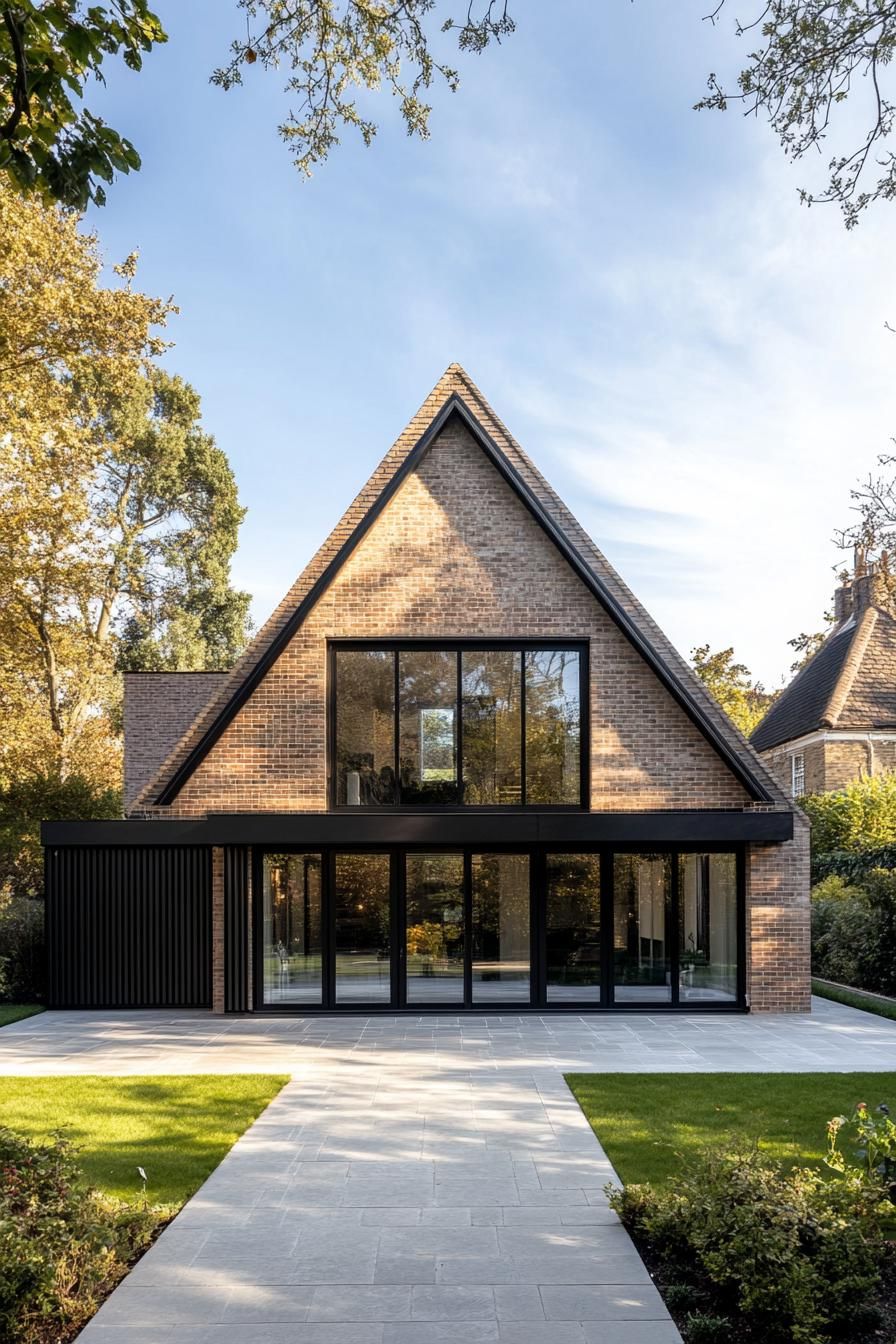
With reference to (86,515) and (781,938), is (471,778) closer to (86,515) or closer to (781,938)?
(781,938)

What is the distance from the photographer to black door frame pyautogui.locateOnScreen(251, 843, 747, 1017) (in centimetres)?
1333

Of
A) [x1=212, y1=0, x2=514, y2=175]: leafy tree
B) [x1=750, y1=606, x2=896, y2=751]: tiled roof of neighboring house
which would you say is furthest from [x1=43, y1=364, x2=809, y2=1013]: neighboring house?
[x1=750, y1=606, x2=896, y2=751]: tiled roof of neighboring house

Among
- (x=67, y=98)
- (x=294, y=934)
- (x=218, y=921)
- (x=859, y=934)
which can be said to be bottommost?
(x=859, y=934)

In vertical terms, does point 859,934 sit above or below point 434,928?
below

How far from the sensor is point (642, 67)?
6.93 meters

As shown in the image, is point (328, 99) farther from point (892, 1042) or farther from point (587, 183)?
point (892, 1042)

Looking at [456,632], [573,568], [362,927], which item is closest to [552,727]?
[456,632]

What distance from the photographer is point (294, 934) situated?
13.5 meters

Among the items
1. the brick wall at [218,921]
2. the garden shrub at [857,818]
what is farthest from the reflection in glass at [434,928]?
the garden shrub at [857,818]

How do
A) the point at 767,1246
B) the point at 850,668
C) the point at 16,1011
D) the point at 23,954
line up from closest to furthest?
the point at 767,1246
the point at 16,1011
the point at 23,954
the point at 850,668

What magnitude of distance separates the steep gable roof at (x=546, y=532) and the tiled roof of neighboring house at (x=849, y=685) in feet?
41.5

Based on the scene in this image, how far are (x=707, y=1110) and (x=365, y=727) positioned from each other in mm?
6790

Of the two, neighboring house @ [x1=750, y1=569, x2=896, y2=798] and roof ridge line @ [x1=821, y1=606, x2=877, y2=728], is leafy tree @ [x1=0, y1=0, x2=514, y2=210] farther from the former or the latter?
roof ridge line @ [x1=821, y1=606, x2=877, y2=728]

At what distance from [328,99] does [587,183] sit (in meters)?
3.46
